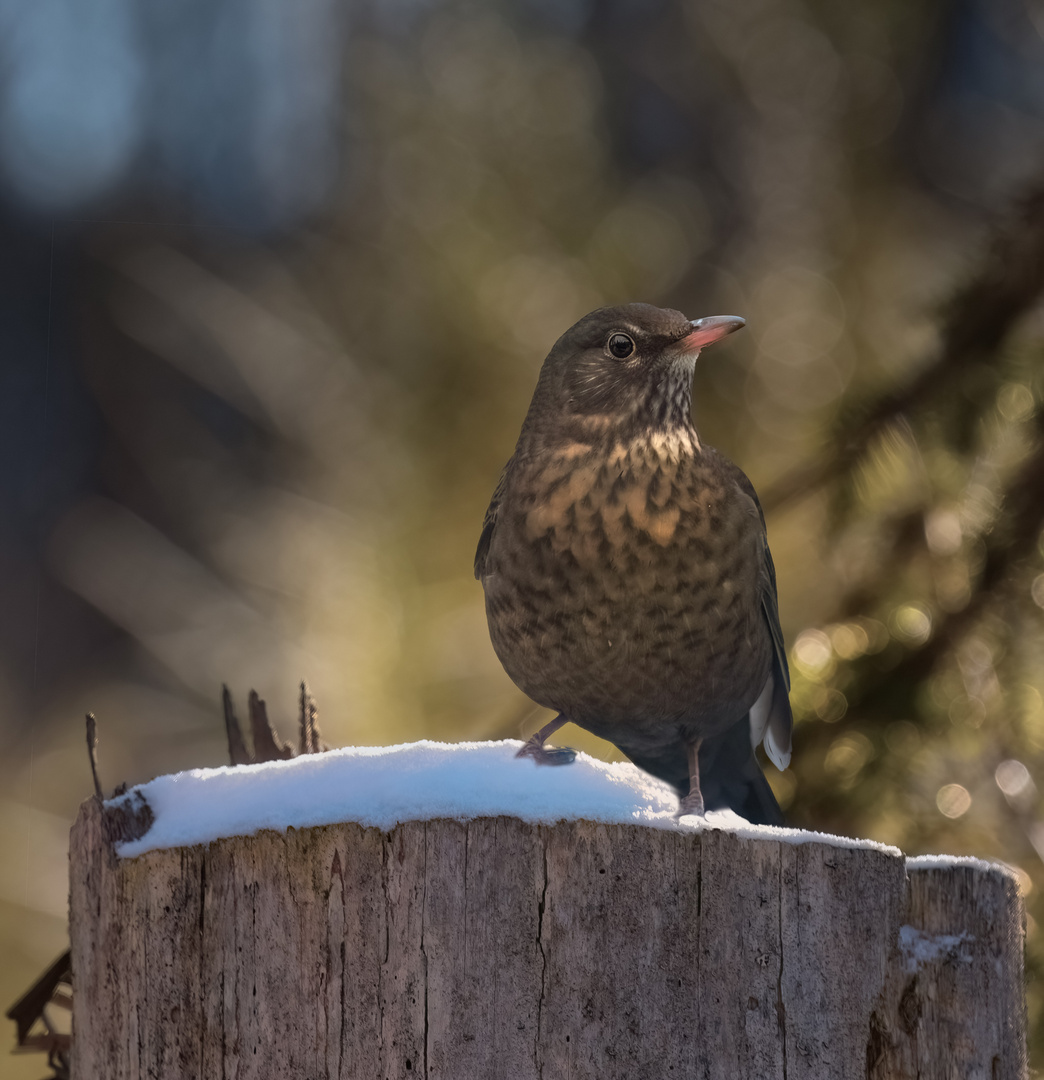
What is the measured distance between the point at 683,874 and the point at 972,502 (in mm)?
1637

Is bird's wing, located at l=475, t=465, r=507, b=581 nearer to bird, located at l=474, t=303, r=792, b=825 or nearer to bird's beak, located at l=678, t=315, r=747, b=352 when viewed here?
bird, located at l=474, t=303, r=792, b=825

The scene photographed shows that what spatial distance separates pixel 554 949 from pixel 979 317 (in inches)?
75.0

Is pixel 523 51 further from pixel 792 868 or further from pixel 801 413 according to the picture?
pixel 792 868

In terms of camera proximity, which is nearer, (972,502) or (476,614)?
Result: (972,502)

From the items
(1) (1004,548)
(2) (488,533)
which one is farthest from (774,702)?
(2) (488,533)

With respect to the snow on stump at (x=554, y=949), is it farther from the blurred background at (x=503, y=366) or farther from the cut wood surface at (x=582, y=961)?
the blurred background at (x=503, y=366)

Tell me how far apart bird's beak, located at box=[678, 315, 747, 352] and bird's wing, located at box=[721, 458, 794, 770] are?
11.0 inches

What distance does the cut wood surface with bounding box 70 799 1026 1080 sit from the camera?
54.6 inches

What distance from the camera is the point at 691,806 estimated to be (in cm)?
183

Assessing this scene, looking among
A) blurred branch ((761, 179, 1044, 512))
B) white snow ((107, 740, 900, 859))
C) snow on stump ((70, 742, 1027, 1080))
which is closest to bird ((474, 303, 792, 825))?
white snow ((107, 740, 900, 859))

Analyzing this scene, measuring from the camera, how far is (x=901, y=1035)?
55.9 inches

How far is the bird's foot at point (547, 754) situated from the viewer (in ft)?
5.45

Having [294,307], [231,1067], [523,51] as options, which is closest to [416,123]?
[523,51]

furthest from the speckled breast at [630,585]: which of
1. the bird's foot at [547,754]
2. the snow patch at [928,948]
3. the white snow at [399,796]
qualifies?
the snow patch at [928,948]
